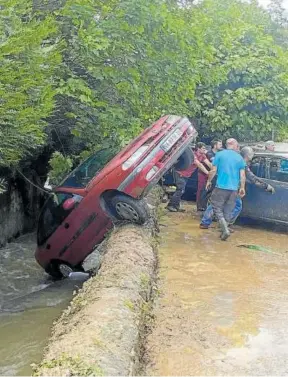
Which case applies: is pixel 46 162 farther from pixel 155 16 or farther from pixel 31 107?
pixel 31 107

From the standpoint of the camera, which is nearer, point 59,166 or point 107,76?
point 107,76

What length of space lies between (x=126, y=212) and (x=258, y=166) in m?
3.18

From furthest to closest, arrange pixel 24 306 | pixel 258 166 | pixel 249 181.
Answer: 1. pixel 258 166
2. pixel 249 181
3. pixel 24 306

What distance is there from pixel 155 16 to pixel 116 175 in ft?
11.3

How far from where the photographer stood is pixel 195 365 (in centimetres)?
439

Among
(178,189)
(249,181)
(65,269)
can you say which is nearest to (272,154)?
(249,181)

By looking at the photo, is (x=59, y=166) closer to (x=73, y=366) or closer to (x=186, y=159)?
(x=186, y=159)

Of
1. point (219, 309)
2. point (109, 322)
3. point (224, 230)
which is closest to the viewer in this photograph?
point (109, 322)

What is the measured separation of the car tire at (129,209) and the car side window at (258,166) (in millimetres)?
2854

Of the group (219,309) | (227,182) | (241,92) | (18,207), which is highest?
(241,92)

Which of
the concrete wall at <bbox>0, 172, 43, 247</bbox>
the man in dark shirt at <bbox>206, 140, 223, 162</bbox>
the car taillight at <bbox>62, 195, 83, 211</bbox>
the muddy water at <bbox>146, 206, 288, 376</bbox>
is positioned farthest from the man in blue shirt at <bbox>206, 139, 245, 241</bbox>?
the concrete wall at <bbox>0, 172, 43, 247</bbox>

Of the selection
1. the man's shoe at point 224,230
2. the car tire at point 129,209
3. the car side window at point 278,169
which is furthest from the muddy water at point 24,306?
the car side window at point 278,169

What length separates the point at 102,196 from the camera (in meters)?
8.38

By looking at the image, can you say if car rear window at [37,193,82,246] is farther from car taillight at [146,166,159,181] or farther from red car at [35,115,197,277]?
car taillight at [146,166,159,181]
